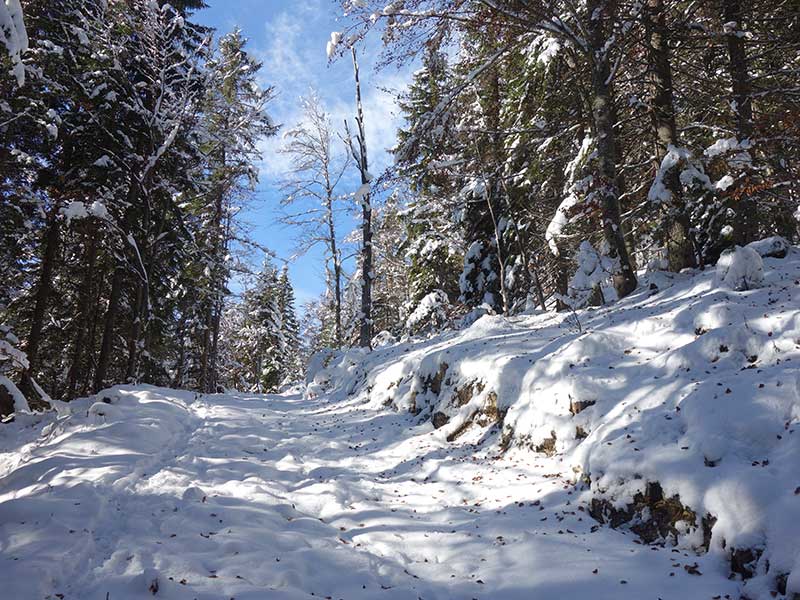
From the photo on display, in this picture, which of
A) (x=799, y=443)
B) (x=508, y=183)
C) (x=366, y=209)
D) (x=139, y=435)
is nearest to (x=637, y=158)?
(x=508, y=183)

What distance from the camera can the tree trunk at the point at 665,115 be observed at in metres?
8.55

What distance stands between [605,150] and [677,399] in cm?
574

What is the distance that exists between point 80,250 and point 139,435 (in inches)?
357

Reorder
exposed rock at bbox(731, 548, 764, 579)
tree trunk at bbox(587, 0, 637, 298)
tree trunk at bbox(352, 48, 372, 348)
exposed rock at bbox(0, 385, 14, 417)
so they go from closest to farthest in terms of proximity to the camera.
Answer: exposed rock at bbox(731, 548, 764, 579), exposed rock at bbox(0, 385, 14, 417), tree trunk at bbox(587, 0, 637, 298), tree trunk at bbox(352, 48, 372, 348)

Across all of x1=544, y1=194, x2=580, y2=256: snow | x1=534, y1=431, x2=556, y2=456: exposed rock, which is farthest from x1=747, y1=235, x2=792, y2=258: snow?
x1=534, y1=431, x2=556, y2=456: exposed rock

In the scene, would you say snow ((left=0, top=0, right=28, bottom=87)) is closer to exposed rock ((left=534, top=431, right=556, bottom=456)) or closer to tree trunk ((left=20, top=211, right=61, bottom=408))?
exposed rock ((left=534, top=431, right=556, bottom=456))

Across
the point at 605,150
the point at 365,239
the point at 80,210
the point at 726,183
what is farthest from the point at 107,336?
the point at 726,183

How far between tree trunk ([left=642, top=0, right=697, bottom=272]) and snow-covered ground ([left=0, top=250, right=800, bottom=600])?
0.74 m

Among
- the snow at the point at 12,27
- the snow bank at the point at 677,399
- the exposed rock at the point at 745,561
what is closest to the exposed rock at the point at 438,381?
the snow bank at the point at 677,399

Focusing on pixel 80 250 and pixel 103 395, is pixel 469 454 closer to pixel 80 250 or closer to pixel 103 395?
pixel 103 395

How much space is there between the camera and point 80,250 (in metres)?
13.7

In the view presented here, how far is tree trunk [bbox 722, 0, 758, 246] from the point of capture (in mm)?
7814

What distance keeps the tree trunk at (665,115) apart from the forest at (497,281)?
57 mm

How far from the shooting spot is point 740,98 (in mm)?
8414
